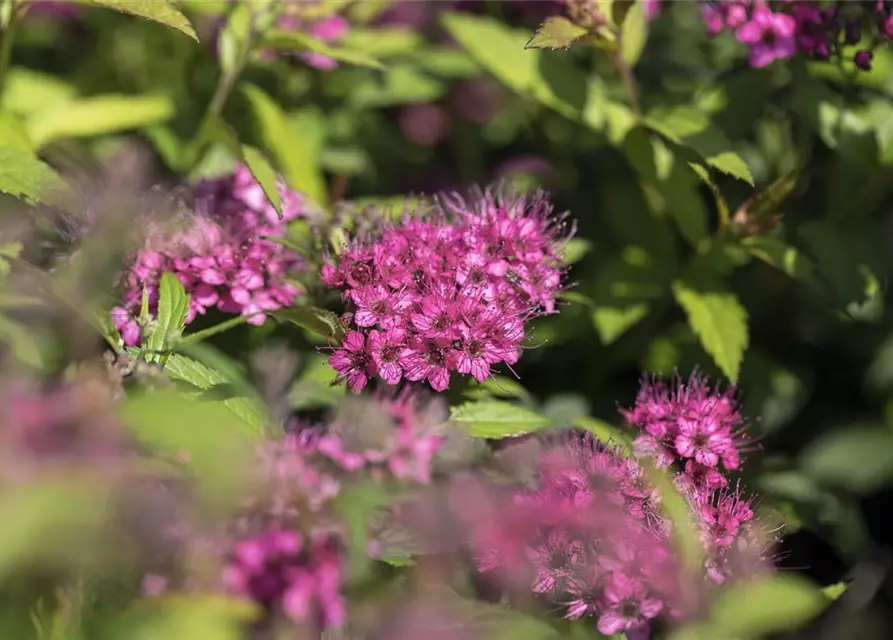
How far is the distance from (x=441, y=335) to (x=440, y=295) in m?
0.06

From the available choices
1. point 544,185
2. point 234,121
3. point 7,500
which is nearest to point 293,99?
point 234,121

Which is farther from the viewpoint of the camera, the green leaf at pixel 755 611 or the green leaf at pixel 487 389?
the green leaf at pixel 487 389

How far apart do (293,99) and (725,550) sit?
1435 mm

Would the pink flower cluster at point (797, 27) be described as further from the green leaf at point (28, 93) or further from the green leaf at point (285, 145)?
the green leaf at point (28, 93)

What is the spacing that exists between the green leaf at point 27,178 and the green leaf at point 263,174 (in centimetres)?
29

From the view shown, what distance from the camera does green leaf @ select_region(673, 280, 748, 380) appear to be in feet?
→ 5.04

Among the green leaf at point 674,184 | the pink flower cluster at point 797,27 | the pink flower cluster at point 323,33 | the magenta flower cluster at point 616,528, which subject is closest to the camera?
the magenta flower cluster at point 616,528

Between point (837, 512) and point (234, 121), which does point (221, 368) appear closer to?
point (234, 121)

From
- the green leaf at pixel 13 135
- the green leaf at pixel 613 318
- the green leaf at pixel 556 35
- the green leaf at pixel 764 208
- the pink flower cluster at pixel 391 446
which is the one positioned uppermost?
the green leaf at pixel 556 35

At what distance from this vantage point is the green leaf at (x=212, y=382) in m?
1.20

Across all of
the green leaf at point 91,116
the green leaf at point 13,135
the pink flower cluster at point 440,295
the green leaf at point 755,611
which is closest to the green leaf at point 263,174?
the pink flower cluster at point 440,295

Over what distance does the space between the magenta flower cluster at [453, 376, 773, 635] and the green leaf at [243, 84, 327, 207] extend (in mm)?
820

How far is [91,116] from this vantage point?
6.11ft

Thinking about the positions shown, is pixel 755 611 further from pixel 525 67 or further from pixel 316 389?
pixel 525 67
